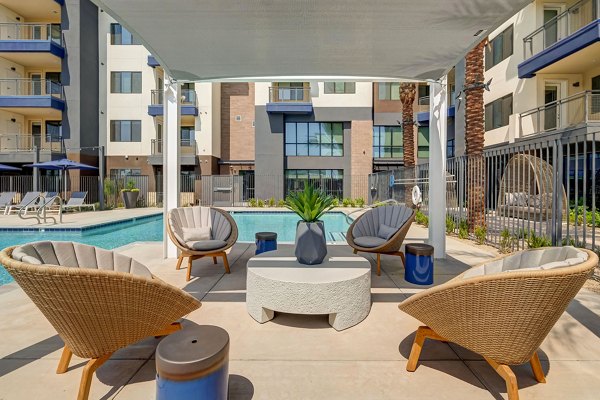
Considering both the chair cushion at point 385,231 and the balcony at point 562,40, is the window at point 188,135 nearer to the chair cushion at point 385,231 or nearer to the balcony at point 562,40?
the balcony at point 562,40

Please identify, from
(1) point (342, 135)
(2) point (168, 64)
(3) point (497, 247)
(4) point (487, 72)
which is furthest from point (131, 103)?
(3) point (497, 247)

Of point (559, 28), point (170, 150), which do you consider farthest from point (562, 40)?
point (170, 150)

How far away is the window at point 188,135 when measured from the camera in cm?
2195

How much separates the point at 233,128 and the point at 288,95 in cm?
486

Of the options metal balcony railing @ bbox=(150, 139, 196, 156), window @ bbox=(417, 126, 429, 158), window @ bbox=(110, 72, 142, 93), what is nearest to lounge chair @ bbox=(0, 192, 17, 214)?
metal balcony railing @ bbox=(150, 139, 196, 156)

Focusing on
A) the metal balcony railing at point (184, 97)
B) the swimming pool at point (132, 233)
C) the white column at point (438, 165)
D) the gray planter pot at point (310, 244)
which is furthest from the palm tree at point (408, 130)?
the metal balcony railing at point (184, 97)

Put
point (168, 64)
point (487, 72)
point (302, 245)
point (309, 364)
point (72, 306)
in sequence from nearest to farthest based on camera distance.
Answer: point (72, 306) → point (309, 364) → point (302, 245) → point (168, 64) → point (487, 72)

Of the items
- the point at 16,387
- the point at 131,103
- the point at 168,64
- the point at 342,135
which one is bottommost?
the point at 16,387

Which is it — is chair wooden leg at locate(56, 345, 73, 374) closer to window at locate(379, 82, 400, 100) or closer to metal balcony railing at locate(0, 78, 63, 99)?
metal balcony railing at locate(0, 78, 63, 99)

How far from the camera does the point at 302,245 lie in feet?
12.2

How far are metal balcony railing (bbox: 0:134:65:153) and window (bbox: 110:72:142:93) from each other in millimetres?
4710

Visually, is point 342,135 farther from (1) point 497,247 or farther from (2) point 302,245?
(2) point 302,245

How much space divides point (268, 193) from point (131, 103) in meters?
10.6

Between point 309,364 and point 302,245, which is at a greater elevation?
point 302,245
